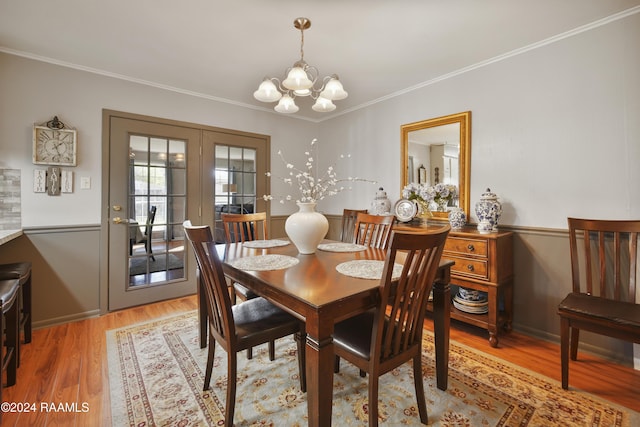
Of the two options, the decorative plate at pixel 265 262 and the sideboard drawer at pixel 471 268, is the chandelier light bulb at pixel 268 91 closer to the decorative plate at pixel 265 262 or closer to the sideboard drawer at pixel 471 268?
the decorative plate at pixel 265 262

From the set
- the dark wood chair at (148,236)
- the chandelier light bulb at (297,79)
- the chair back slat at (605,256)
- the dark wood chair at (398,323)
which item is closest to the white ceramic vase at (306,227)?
the dark wood chair at (398,323)

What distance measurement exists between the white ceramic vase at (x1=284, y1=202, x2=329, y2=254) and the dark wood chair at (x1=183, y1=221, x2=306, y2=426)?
0.44 m

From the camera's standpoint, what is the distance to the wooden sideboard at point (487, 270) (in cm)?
218

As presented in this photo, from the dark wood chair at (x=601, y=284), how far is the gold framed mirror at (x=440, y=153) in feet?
2.93

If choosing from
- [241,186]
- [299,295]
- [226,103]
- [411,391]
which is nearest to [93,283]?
[241,186]

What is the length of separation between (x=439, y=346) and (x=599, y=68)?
7.34 ft

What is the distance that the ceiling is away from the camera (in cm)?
184

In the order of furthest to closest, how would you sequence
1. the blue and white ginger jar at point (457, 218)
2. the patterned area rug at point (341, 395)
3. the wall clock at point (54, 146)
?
the blue and white ginger jar at point (457, 218) < the wall clock at point (54, 146) < the patterned area rug at point (341, 395)

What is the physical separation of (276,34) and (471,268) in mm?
2342

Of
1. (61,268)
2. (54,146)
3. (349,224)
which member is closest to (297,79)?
(349,224)

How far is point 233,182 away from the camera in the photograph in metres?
3.61

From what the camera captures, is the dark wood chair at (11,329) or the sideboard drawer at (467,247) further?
the sideboard drawer at (467,247)

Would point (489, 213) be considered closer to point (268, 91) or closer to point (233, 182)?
point (268, 91)

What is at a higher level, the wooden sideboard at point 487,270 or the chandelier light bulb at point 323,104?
the chandelier light bulb at point 323,104
